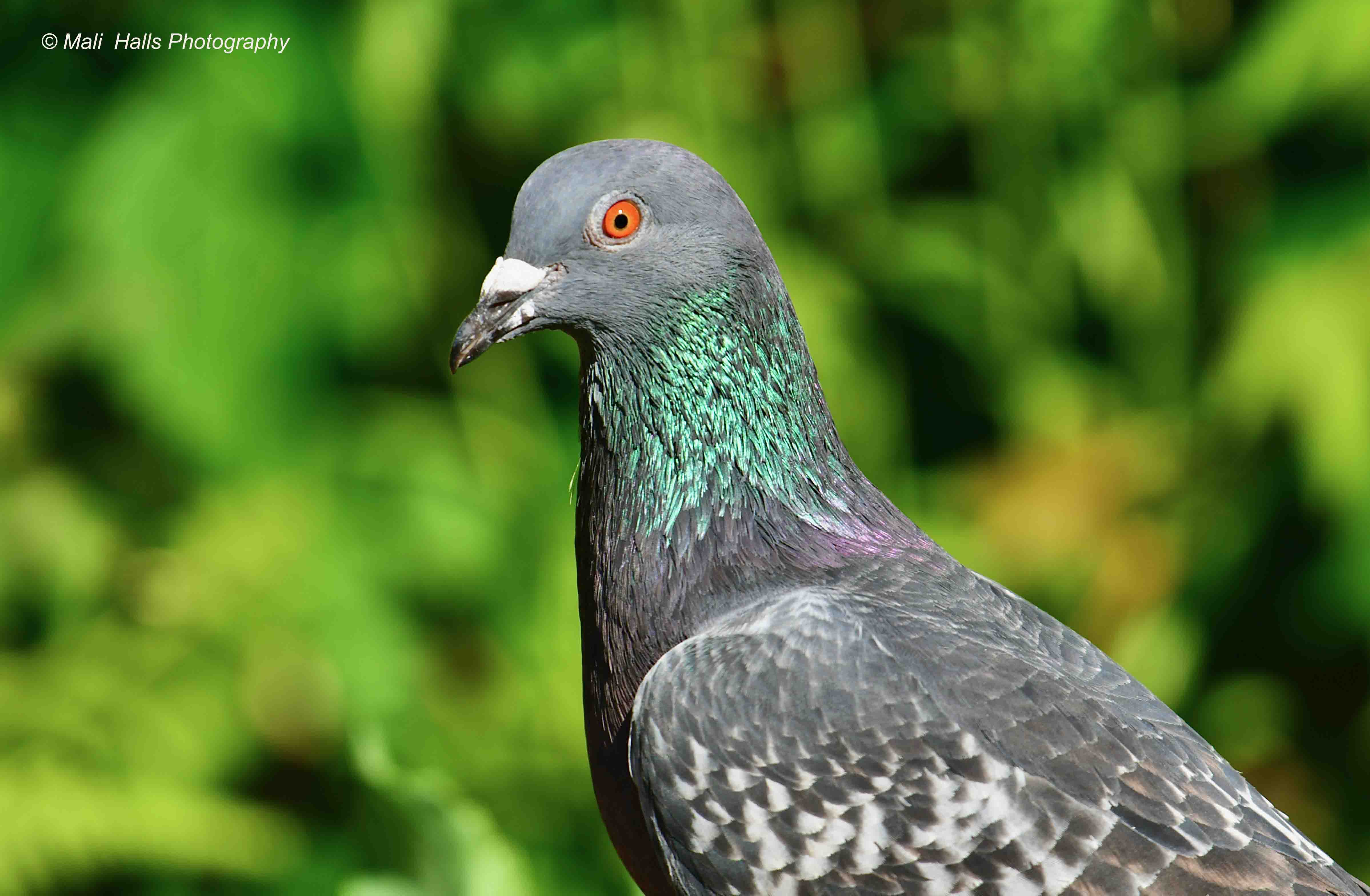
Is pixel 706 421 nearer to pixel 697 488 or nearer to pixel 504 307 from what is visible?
pixel 697 488

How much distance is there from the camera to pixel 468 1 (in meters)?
4.84

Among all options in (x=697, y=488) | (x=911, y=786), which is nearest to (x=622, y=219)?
(x=697, y=488)

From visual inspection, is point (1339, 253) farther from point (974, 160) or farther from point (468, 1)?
point (468, 1)

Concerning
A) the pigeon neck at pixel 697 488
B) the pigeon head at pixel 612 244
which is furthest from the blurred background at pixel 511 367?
the pigeon head at pixel 612 244

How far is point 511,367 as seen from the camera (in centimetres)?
471

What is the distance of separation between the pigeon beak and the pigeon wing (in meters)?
0.62

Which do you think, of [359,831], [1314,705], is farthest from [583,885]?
[1314,705]

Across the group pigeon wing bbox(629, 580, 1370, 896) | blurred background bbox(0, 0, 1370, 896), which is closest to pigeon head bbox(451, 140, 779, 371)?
pigeon wing bbox(629, 580, 1370, 896)

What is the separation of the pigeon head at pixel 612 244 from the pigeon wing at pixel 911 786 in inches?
24.3

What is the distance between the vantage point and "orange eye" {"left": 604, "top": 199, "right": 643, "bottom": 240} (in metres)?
2.40

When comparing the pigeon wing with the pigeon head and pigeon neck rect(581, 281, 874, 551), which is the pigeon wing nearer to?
pigeon neck rect(581, 281, 874, 551)

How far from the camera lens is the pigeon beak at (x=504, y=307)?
2381mm

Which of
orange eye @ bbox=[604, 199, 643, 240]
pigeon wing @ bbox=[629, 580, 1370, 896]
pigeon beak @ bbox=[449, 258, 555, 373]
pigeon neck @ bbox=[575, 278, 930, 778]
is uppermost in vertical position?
orange eye @ bbox=[604, 199, 643, 240]

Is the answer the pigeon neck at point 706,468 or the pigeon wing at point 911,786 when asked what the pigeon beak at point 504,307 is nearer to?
the pigeon neck at point 706,468
